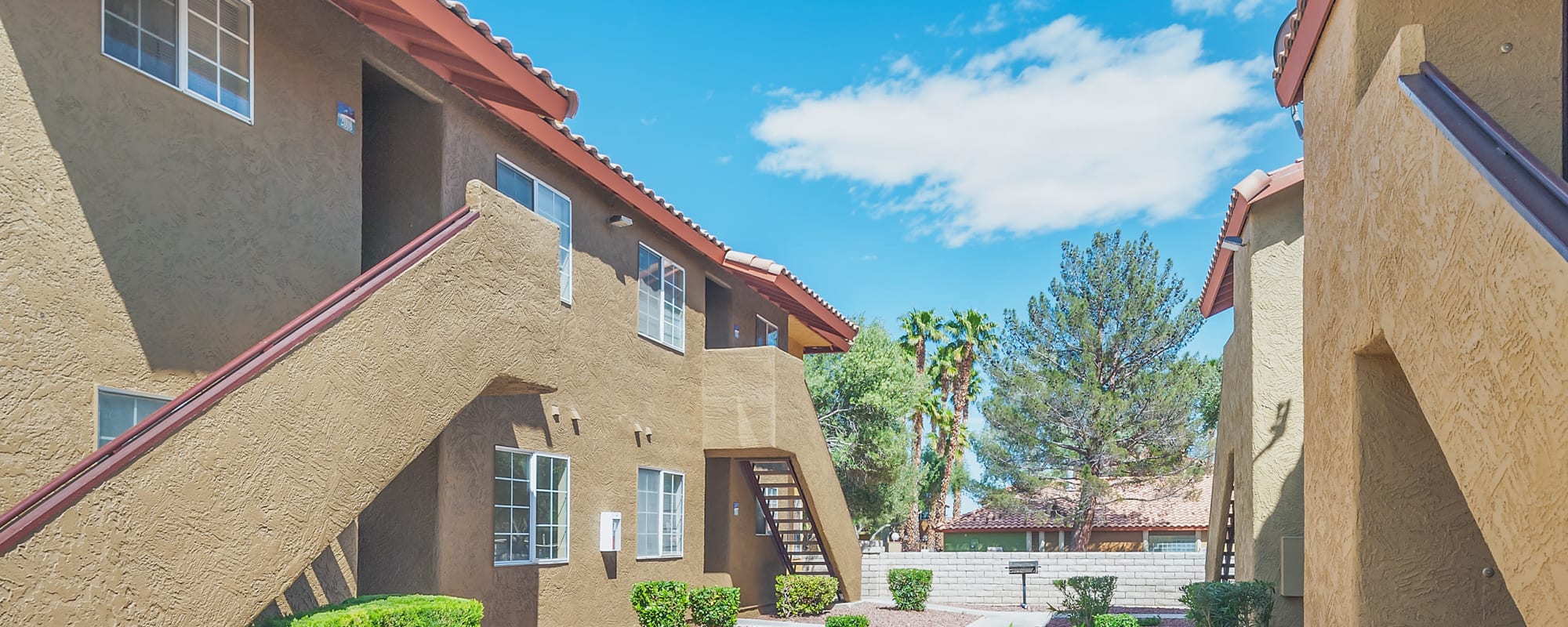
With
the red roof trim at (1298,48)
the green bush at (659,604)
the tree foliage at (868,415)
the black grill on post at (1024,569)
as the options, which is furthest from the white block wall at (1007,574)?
the red roof trim at (1298,48)

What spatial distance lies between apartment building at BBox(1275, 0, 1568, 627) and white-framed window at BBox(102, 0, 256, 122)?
784 cm

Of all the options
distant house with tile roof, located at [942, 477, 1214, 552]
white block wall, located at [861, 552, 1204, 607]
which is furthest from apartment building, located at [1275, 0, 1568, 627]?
distant house with tile roof, located at [942, 477, 1214, 552]

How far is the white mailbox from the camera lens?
1564 centimetres

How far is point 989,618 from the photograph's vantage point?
2377 cm

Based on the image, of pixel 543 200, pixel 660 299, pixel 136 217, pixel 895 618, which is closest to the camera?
pixel 136 217

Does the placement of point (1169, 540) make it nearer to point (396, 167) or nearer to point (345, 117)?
point (396, 167)

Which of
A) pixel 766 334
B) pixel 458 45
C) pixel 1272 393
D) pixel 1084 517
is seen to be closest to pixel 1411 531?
pixel 458 45

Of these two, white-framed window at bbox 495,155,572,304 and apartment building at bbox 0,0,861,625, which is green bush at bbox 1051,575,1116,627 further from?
white-framed window at bbox 495,155,572,304

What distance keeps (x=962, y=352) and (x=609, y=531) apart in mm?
32184

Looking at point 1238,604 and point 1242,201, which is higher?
point 1242,201

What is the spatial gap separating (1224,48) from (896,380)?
54.1ft

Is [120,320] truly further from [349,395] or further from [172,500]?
[172,500]

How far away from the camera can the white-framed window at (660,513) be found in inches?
685

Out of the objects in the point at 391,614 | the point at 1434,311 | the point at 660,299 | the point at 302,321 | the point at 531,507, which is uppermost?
the point at 660,299
